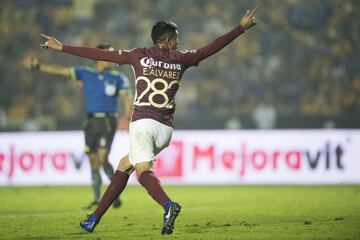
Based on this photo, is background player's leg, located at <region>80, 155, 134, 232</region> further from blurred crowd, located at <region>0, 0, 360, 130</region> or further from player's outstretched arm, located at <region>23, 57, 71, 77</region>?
blurred crowd, located at <region>0, 0, 360, 130</region>

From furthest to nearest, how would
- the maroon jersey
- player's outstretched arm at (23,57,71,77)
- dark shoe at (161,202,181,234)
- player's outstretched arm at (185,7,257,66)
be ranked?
player's outstretched arm at (23,57,71,77), the maroon jersey, player's outstretched arm at (185,7,257,66), dark shoe at (161,202,181,234)

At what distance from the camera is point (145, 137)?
838 centimetres

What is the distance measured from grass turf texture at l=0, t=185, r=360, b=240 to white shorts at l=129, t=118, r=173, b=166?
868 mm

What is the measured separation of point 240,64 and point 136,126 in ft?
41.8

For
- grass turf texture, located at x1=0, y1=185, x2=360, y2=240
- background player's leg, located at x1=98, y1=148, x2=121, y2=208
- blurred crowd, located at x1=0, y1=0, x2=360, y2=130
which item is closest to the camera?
grass turf texture, located at x1=0, y1=185, x2=360, y2=240

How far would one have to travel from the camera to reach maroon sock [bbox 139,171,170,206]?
8.24 m

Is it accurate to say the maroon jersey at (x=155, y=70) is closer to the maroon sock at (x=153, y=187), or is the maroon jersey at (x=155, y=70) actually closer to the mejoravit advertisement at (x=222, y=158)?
the maroon sock at (x=153, y=187)

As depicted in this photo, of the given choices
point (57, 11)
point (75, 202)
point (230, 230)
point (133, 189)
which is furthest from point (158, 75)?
point (57, 11)

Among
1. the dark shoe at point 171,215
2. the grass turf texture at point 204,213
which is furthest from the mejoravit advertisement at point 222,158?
the dark shoe at point 171,215

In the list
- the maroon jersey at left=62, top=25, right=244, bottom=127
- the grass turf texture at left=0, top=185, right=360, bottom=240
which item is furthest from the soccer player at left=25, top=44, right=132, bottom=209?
the maroon jersey at left=62, top=25, right=244, bottom=127

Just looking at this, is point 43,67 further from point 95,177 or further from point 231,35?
point 231,35

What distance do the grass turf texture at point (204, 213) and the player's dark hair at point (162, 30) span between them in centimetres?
206

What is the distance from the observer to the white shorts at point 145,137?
8.38 meters

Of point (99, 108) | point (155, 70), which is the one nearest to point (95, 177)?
point (99, 108)
